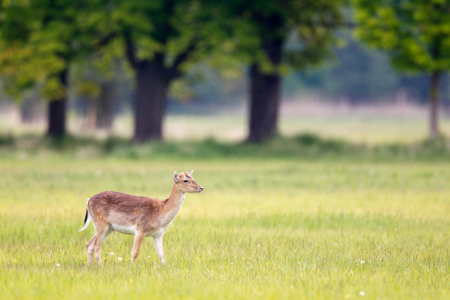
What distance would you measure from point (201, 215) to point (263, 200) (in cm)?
261

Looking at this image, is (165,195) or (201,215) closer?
(201,215)

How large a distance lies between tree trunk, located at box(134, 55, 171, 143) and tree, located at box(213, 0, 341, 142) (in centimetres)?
408

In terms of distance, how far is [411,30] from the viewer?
27969 mm

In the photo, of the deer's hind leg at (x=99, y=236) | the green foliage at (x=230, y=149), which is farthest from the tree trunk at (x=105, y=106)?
the deer's hind leg at (x=99, y=236)

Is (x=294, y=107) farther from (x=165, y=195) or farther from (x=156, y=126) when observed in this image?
(x=165, y=195)

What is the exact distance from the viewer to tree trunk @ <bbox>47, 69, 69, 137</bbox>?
30.2 m

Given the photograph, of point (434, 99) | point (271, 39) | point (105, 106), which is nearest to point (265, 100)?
point (271, 39)

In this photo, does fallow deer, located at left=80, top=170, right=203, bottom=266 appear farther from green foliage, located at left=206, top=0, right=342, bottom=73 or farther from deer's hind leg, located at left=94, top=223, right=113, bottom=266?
green foliage, located at left=206, top=0, right=342, bottom=73

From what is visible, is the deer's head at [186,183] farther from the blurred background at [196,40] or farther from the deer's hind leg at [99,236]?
the blurred background at [196,40]

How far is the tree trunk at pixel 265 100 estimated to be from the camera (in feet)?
94.3

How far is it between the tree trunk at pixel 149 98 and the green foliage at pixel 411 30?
931 cm

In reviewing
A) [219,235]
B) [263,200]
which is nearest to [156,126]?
[263,200]

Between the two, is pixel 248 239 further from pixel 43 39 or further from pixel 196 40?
pixel 43 39

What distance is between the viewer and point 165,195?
15156 mm
